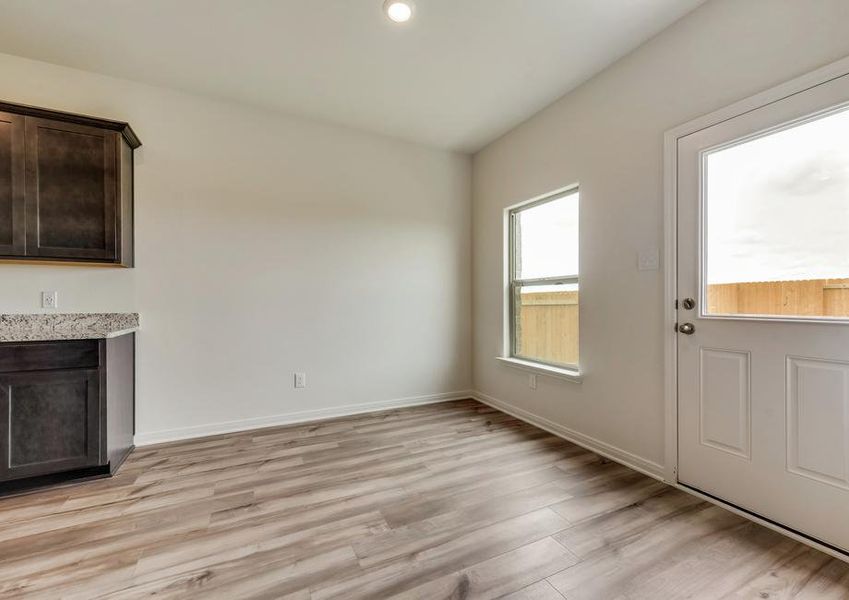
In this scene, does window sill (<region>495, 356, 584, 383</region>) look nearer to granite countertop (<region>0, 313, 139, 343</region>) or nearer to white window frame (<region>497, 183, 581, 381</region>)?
white window frame (<region>497, 183, 581, 381</region>)

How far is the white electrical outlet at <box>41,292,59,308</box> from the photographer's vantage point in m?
2.50

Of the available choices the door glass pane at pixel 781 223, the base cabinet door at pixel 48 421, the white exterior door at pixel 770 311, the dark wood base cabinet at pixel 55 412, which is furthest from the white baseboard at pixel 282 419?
the door glass pane at pixel 781 223

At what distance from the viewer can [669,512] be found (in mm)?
1872

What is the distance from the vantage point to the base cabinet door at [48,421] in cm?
204

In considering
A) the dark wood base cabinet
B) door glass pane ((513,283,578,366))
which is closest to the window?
door glass pane ((513,283,578,366))

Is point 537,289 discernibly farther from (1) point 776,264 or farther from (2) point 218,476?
(2) point 218,476

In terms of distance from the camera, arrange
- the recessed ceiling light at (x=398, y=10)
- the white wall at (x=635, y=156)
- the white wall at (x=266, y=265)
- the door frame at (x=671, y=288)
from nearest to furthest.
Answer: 1. the white wall at (x=635, y=156)
2. the recessed ceiling light at (x=398, y=10)
3. the door frame at (x=671, y=288)
4. the white wall at (x=266, y=265)

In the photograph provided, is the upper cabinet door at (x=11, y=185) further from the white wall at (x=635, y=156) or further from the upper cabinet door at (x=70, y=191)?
the white wall at (x=635, y=156)

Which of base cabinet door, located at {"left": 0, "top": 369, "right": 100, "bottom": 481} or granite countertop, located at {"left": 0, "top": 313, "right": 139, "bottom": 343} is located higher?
granite countertop, located at {"left": 0, "top": 313, "right": 139, "bottom": 343}

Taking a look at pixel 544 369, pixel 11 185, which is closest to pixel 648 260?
pixel 544 369

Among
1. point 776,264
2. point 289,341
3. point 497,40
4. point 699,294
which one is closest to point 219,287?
point 289,341

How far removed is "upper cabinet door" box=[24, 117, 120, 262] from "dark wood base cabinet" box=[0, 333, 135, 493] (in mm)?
653

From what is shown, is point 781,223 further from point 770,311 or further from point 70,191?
point 70,191

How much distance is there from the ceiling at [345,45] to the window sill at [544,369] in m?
2.22
